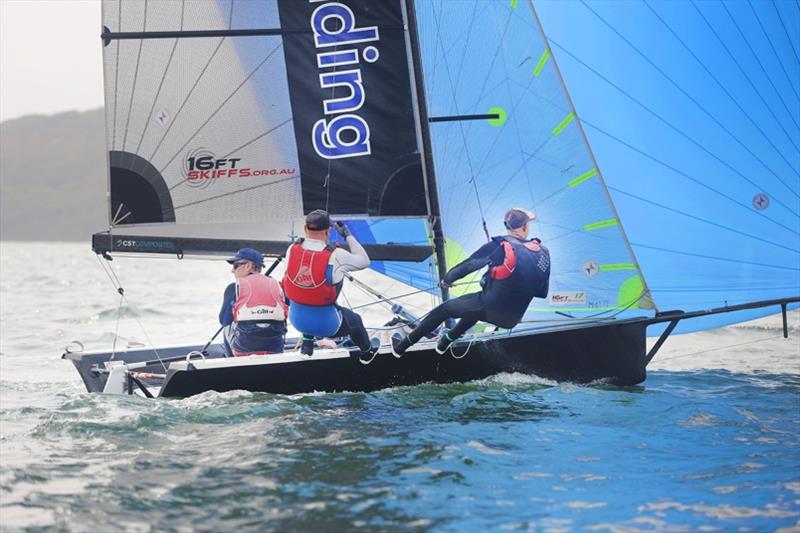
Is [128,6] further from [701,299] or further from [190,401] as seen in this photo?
[701,299]

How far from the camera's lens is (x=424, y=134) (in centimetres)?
837

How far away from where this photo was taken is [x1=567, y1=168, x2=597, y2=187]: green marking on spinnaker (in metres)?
7.98

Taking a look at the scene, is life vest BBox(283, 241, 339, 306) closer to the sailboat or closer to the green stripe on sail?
the sailboat

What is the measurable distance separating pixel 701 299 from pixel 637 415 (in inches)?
76.6

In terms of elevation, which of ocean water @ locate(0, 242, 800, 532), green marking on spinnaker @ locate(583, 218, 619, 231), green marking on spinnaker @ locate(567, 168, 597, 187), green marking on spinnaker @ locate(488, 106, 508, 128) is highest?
green marking on spinnaker @ locate(488, 106, 508, 128)

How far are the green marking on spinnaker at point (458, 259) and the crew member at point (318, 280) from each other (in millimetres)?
1426

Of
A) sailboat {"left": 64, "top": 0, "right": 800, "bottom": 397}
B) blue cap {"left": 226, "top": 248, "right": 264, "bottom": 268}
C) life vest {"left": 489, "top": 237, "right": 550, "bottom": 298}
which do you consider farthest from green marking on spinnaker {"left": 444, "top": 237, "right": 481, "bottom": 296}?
blue cap {"left": 226, "top": 248, "right": 264, "bottom": 268}

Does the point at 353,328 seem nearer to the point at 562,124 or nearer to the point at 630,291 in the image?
the point at 630,291

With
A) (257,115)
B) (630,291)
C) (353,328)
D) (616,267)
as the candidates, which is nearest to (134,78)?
(257,115)

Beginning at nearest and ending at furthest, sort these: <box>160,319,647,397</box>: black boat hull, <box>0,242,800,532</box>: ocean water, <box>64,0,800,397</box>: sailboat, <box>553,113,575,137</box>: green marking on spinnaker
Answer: <box>0,242,800,532</box>: ocean water
<box>160,319,647,397</box>: black boat hull
<box>64,0,800,397</box>: sailboat
<box>553,113,575,137</box>: green marking on spinnaker

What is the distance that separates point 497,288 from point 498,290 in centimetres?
2

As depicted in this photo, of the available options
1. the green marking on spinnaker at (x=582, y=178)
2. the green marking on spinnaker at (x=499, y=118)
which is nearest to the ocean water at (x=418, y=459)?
the green marking on spinnaker at (x=582, y=178)

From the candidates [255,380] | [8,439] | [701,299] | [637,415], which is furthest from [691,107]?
[8,439]

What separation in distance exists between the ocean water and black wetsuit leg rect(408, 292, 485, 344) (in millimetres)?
457
